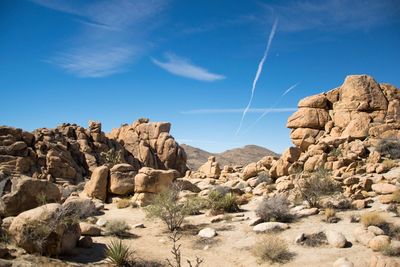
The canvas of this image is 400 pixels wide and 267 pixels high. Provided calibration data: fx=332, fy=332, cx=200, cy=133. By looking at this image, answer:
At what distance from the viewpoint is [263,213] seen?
560 inches

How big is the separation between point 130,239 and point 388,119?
23031 mm

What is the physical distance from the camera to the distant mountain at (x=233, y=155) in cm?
8416

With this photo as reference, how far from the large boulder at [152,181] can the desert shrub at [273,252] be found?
A: 10.5m

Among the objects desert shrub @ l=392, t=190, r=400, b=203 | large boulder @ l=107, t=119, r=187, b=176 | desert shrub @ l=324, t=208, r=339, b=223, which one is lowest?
desert shrub @ l=324, t=208, r=339, b=223

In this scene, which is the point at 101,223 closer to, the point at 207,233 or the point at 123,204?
the point at 123,204

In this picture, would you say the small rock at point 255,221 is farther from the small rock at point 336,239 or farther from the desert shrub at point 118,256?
the desert shrub at point 118,256

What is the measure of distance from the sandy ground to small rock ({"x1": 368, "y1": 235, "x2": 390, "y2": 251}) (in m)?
0.20

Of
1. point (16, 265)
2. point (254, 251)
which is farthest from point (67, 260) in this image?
point (254, 251)

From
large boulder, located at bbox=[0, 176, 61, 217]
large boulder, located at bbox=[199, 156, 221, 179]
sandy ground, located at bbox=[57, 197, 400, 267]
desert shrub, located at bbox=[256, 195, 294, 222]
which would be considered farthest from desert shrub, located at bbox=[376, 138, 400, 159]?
large boulder, located at bbox=[0, 176, 61, 217]

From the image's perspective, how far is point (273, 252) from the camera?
10078mm

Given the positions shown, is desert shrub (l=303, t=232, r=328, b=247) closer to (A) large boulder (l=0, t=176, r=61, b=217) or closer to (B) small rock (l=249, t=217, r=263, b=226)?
(B) small rock (l=249, t=217, r=263, b=226)

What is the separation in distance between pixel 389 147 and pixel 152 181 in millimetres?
15950

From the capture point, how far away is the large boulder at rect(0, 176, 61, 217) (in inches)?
502

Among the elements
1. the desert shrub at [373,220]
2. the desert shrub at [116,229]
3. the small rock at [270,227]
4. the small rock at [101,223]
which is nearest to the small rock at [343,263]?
the desert shrub at [373,220]
